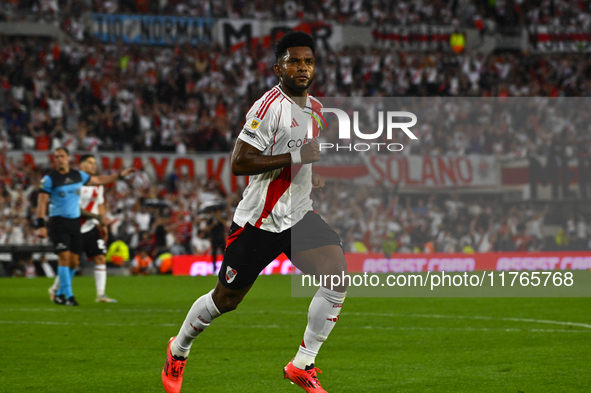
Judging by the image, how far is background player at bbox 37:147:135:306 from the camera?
12.1 metres

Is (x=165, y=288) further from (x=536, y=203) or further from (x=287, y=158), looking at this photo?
(x=536, y=203)

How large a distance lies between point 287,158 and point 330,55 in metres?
26.6

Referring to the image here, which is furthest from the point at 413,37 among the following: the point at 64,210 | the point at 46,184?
the point at 46,184

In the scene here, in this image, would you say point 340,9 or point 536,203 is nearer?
point 536,203

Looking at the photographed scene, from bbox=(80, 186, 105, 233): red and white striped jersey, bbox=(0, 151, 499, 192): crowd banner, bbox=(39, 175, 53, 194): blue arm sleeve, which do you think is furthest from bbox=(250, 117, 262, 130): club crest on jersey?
bbox=(0, 151, 499, 192): crowd banner

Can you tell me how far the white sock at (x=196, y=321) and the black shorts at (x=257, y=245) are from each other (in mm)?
234

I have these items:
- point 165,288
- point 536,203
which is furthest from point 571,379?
point 536,203

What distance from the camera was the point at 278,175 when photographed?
555cm

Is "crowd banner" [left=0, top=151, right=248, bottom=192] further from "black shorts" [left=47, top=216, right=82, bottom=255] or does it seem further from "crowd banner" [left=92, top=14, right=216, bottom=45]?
"black shorts" [left=47, top=216, right=82, bottom=255]

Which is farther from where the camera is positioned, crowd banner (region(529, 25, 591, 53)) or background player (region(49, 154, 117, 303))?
crowd banner (region(529, 25, 591, 53))

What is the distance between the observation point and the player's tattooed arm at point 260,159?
519cm

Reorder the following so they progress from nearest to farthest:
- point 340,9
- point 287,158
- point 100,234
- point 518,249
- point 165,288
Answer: point 287,158, point 100,234, point 165,288, point 518,249, point 340,9

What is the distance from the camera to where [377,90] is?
100 ft

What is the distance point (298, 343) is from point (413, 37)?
91.5ft
